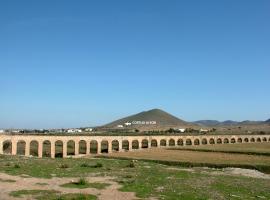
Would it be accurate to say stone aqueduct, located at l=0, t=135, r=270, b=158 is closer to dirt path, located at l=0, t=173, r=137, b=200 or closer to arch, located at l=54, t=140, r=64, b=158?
arch, located at l=54, t=140, r=64, b=158

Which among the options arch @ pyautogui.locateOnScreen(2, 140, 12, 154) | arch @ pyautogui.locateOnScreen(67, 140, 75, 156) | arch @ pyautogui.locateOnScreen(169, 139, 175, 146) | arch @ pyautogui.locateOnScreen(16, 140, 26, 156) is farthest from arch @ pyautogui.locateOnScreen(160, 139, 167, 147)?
arch @ pyautogui.locateOnScreen(2, 140, 12, 154)

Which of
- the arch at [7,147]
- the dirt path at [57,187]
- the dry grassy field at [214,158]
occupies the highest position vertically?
the arch at [7,147]

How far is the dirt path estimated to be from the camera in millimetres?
18812

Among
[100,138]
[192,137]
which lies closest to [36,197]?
[100,138]

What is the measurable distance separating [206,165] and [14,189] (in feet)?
84.1

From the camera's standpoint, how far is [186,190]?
68.0ft

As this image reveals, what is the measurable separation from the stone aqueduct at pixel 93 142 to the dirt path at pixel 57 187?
34037 millimetres

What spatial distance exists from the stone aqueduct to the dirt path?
112ft

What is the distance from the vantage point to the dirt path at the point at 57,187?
18.8 m

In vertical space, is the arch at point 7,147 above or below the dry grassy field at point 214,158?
above

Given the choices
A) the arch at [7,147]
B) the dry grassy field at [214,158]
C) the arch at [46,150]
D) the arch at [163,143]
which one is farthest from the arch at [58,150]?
the arch at [163,143]

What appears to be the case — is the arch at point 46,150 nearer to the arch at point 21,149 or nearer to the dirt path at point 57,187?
the arch at point 21,149

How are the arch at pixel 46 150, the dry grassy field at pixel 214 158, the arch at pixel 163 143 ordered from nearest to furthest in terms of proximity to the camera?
the dry grassy field at pixel 214 158 < the arch at pixel 46 150 < the arch at pixel 163 143

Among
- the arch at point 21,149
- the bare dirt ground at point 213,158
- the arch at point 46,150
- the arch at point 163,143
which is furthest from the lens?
the arch at point 163,143
